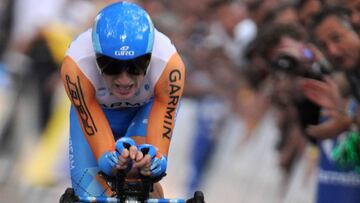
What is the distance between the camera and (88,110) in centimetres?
784

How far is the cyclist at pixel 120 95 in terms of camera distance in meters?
7.38

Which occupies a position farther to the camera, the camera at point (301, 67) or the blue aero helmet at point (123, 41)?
the camera at point (301, 67)

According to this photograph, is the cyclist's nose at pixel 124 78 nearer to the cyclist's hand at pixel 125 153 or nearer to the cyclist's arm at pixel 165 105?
the cyclist's hand at pixel 125 153

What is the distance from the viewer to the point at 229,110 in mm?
14539

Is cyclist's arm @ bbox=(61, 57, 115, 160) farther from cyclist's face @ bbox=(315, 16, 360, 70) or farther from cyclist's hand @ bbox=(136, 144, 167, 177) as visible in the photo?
cyclist's face @ bbox=(315, 16, 360, 70)

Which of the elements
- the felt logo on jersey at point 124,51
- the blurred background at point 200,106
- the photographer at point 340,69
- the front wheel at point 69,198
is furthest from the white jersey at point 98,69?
the blurred background at point 200,106

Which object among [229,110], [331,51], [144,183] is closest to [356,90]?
[331,51]

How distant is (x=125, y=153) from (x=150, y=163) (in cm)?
17

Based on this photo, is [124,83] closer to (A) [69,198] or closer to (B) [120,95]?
(B) [120,95]

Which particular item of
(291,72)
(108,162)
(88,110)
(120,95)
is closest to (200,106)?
(291,72)

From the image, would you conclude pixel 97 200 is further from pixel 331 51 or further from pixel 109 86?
pixel 331 51

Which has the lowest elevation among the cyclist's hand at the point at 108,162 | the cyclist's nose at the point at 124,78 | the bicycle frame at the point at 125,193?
the bicycle frame at the point at 125,193

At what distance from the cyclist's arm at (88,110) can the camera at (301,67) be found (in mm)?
2656

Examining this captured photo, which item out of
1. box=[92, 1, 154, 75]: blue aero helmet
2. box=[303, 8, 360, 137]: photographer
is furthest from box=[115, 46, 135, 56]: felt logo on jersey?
box=[303, 8, 360, 137]: photographer
